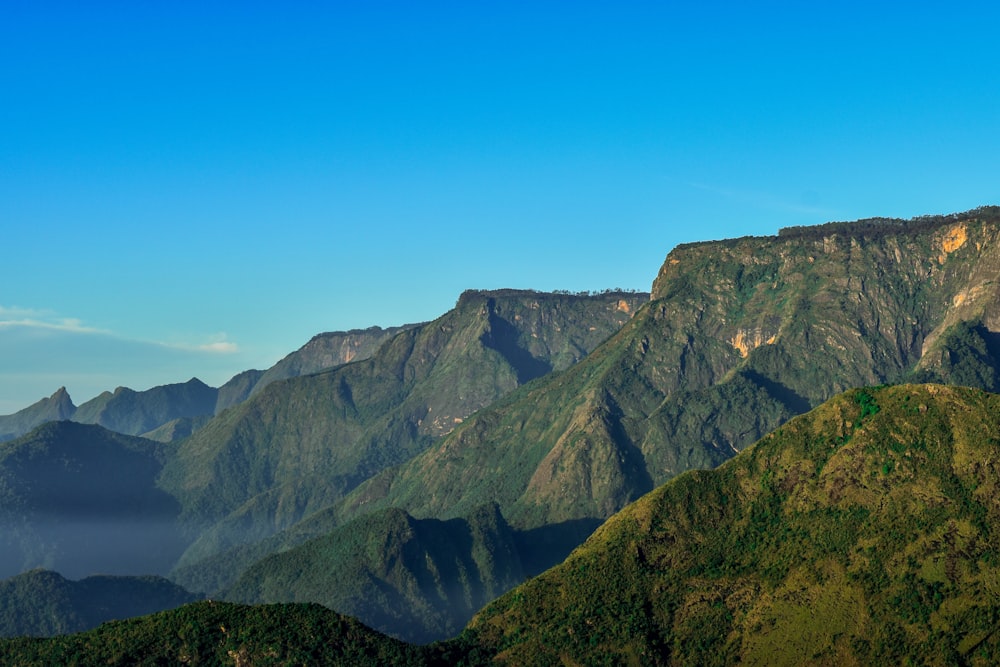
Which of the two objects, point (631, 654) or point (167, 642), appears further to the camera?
point (631, 654)

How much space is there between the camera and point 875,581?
19825 cm

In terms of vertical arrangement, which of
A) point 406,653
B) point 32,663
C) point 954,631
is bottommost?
point 954,631

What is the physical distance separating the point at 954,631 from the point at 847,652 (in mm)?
15849

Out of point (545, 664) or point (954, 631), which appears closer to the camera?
point (954, 631)

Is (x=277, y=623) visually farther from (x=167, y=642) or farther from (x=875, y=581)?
(x=875, y=581)

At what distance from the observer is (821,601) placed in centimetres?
19850

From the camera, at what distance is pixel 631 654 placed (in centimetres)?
19925

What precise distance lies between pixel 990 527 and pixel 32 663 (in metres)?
149

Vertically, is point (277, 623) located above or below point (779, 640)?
above

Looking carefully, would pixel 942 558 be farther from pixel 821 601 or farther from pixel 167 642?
pixel 167 642

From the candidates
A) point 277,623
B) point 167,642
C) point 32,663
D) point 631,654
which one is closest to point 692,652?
point 631,654

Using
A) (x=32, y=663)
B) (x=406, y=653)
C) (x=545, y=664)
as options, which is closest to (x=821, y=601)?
(x=545, y=664)

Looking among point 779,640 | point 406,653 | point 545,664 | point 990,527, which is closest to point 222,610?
point 406,653

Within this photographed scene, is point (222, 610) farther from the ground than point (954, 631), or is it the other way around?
point (222, 610)
